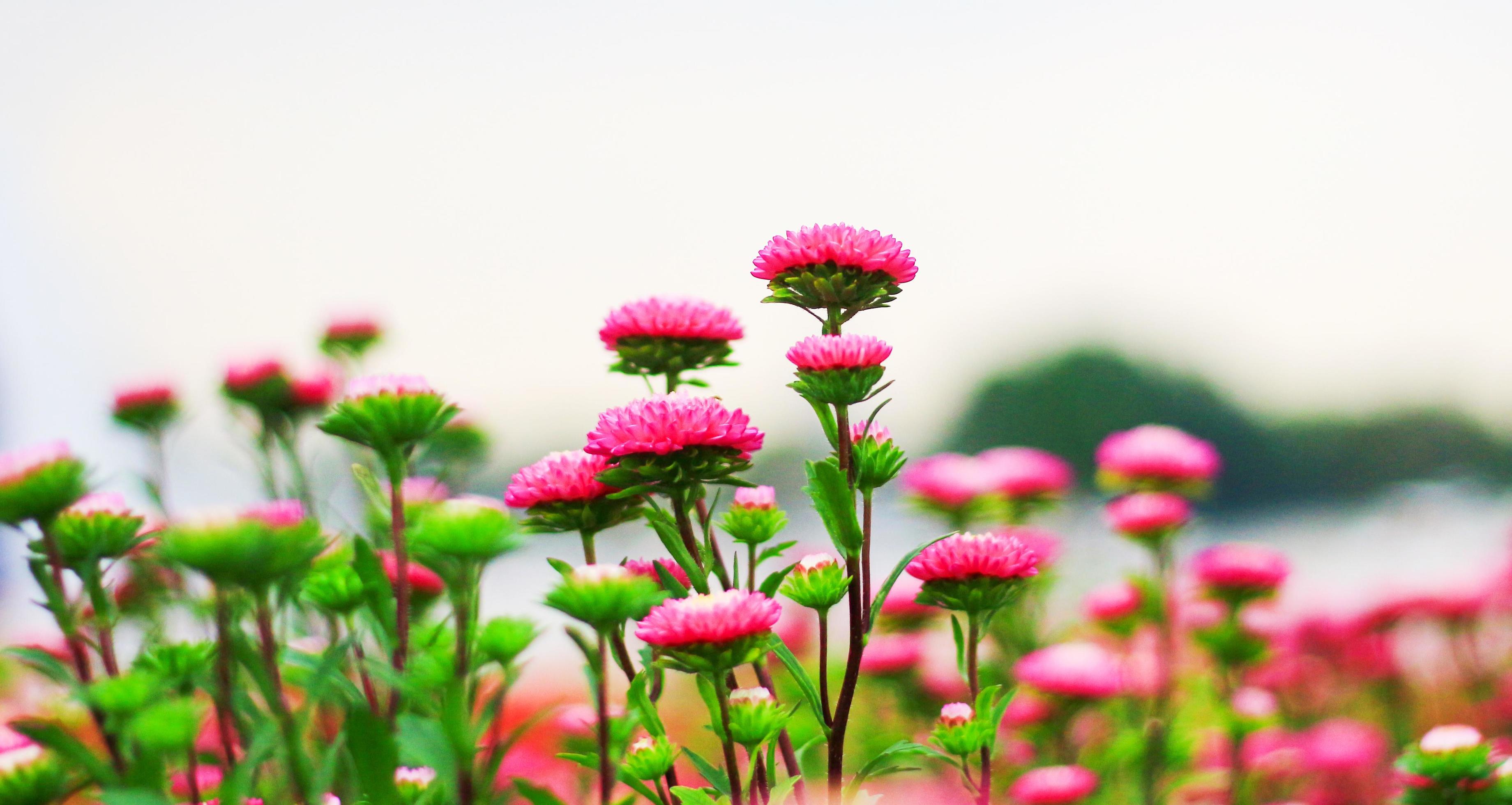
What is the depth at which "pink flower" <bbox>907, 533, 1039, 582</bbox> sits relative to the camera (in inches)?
42.6

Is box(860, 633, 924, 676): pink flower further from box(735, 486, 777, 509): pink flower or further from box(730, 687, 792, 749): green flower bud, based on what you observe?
box(730, 687, 792, 749): green flower bud

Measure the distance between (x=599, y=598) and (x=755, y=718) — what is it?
0.88ft

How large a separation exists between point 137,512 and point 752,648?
64 centimetres

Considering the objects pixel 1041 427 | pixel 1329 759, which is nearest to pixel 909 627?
pixel 1329 759

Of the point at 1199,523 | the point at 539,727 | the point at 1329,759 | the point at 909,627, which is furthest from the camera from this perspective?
the point at 539,727

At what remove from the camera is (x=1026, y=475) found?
7.67 feet

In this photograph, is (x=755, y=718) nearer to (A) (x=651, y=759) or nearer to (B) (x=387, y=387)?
(A) (x=651, y=759)

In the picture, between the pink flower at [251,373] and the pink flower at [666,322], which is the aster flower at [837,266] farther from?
the pink flower at [251,373]

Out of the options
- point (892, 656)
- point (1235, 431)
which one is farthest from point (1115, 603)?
point (1235, 431)

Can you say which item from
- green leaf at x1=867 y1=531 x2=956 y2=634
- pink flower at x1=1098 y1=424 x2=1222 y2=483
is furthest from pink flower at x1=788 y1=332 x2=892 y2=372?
pink flower at x1=1098 y1=424 x2=1222 y2=483

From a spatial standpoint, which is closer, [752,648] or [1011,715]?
[752,648]

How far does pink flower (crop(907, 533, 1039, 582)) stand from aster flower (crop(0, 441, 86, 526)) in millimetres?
797

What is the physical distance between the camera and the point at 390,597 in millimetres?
938

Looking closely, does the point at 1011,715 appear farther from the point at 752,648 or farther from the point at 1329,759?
the point at 752,648
